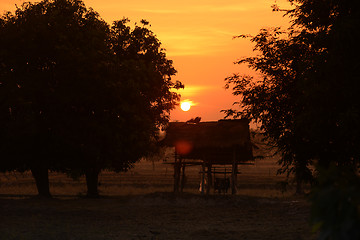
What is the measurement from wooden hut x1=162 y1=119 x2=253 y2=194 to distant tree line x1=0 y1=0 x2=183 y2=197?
12.1 ft

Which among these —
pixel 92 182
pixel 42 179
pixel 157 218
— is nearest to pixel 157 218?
pixel 157 218

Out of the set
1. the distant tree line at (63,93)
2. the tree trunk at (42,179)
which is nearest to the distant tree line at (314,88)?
the distant tree line at (63,93)

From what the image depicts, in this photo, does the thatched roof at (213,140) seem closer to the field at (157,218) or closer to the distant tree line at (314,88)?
the field at (157,218)

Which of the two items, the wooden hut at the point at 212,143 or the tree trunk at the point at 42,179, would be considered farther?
the wooden hut at the point at 212,143

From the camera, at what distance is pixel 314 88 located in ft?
64.3

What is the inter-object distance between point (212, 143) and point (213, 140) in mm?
344

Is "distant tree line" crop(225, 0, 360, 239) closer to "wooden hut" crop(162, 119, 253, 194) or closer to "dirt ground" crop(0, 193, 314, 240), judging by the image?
"dirt ground" crop(0, 193, 314, 240)

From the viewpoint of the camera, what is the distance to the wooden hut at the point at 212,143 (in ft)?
127

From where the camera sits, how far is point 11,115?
34812 millimetres

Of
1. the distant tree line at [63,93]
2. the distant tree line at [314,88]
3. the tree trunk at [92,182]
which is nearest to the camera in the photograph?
the distant tree line at [314,88]

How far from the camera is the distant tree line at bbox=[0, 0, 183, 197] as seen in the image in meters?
34.5

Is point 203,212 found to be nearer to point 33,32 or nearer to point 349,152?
point 349,152

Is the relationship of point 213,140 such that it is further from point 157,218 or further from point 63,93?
point 157,218

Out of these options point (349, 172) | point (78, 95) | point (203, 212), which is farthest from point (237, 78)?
point (349, 172)
